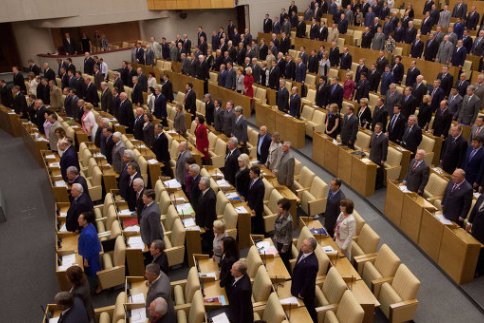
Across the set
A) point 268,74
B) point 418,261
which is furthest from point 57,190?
point 268,74

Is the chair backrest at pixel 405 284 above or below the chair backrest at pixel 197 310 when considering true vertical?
below

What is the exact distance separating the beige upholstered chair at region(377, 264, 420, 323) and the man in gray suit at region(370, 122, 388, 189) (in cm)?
294

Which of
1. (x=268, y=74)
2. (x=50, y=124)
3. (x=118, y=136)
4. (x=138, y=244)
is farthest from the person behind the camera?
(x=268, y=74)

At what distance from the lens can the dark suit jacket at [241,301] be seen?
14.3 ft

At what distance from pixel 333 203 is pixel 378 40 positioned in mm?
8586

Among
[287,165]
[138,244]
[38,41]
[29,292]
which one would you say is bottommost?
[29,292]

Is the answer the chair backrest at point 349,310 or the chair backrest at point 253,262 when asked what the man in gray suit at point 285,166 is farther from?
the chair backrest at point 349,310

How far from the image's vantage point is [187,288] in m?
5.12

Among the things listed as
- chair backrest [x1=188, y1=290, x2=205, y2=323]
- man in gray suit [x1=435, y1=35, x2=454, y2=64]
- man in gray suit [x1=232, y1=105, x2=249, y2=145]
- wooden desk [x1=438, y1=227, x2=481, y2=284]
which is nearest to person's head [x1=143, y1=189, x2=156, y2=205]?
chair backrest [x1=188, y1=290, x2=205, y2=323]

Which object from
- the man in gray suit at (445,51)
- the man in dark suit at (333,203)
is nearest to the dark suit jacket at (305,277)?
the man in dark suit at (333,203)

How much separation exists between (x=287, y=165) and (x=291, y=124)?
272 centimetres

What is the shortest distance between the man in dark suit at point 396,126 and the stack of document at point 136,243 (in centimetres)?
504

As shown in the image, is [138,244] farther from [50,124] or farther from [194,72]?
[194,72]

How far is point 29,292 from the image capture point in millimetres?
6090
